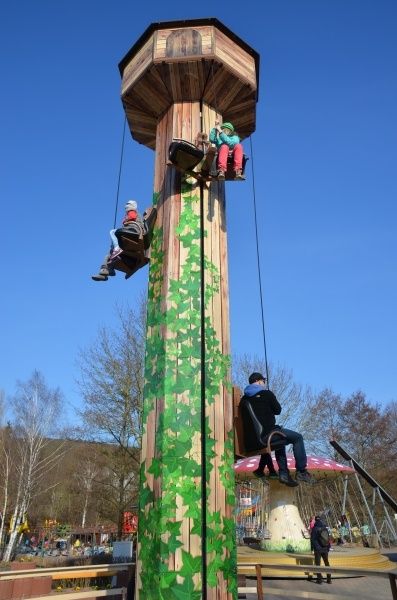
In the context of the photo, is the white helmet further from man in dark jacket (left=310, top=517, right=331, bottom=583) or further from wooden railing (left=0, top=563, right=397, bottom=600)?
man in dark jacket (left=310, top=517, right=331, bottom=583)

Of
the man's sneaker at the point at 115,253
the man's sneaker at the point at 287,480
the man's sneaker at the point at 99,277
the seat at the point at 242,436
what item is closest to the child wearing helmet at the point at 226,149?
the man's sneaker at the point at 115,253

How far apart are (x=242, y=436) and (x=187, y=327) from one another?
1.43m

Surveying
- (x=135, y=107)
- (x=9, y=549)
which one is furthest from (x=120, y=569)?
(x=9, y=549)

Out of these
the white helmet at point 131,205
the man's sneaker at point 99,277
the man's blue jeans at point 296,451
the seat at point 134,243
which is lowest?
the man's blue jeans at point 296,451

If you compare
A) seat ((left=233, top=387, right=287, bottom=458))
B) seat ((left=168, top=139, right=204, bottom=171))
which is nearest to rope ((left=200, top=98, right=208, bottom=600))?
seat ((left=168, top=139, right=204, bottom=171))

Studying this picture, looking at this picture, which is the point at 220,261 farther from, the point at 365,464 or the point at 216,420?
the point at 365,464

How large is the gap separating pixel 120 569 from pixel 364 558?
9.34 meters

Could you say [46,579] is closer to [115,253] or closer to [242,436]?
[242,436]

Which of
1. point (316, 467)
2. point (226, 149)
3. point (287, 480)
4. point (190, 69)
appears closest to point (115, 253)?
point (226, 149)

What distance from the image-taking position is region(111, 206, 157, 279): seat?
628cm

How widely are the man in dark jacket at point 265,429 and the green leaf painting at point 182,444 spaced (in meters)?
0.33

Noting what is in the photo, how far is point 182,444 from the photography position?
501cm

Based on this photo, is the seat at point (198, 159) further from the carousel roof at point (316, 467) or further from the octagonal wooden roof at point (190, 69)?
the carousel roof at point (316, 467)

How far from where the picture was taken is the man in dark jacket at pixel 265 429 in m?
5.57
